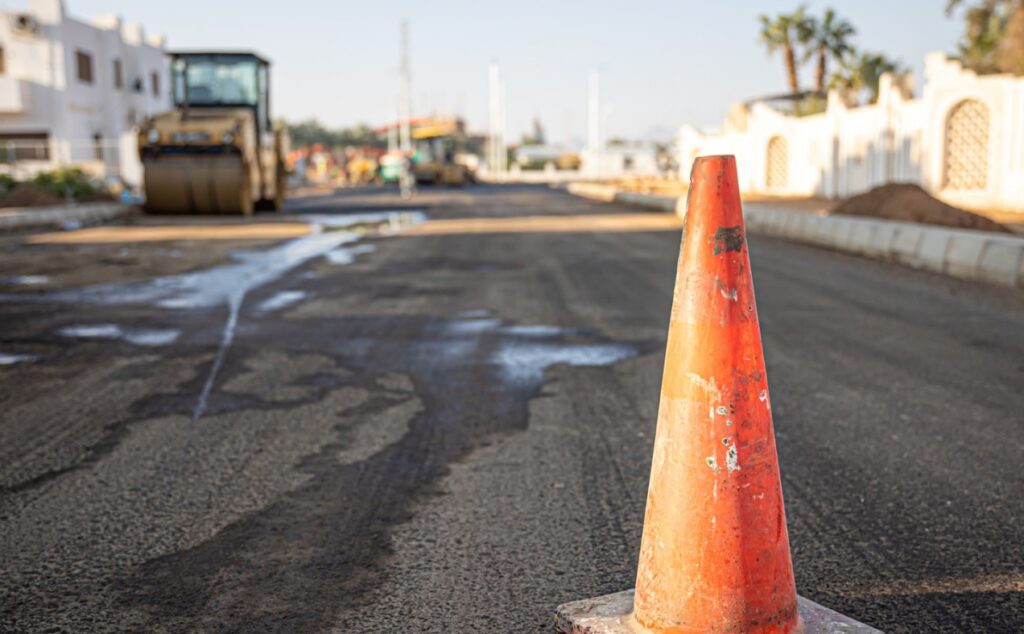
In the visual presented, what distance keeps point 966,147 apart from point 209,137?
17117mm

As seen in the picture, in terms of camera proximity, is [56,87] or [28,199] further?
[56,87]

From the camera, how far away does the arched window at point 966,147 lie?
2208 centimetres

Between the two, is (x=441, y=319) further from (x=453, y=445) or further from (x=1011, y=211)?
(x=1011, y=211)

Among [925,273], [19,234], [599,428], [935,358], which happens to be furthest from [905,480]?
[19,234]

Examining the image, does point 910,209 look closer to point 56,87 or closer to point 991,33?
point 991,33

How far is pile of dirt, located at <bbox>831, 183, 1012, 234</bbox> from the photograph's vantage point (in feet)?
45.6

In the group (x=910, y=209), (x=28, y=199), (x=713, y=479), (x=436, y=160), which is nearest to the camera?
(x=713, y=479)

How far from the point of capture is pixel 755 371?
7.98 ft

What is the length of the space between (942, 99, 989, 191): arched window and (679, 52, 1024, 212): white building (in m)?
0.02

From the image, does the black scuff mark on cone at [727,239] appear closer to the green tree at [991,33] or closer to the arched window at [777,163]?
the arched window at [777,163]

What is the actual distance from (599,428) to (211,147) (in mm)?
17410

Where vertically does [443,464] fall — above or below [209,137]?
below

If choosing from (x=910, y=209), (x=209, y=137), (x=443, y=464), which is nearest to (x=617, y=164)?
(x=209, y=137)

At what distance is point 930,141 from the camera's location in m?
23.2
